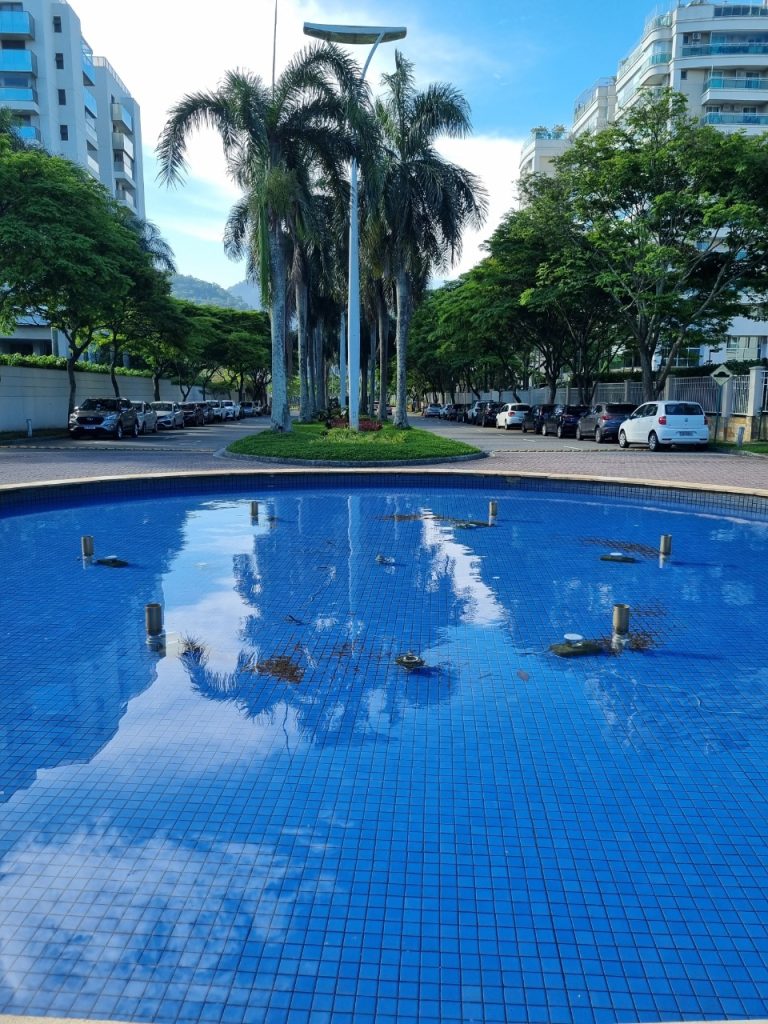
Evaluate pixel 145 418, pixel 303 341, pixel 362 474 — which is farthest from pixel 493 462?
pixel 145 418

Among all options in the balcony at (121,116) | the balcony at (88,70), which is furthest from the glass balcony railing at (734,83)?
the balcony at (121,116)

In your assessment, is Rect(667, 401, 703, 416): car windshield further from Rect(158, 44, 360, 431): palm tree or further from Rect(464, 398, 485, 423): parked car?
Rect(464, 398, 485, 423): parked car

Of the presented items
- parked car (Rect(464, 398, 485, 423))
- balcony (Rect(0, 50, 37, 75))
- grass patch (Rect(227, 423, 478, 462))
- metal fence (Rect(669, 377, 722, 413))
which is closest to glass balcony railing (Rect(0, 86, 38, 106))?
balcony (Rect(0, 50, 37, 75))

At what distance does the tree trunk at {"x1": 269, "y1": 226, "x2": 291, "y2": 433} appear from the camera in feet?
76.9

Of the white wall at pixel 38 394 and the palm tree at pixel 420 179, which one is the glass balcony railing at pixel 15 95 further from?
the palm tree at pixel 420 179

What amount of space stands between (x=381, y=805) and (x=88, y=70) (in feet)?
238

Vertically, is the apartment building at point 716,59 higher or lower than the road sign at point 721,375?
higher

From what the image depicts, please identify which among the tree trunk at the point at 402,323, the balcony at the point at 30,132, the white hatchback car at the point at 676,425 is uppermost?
the balcony at the point at 30,132

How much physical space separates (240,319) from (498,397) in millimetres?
22587

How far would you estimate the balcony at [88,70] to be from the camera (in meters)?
60.7

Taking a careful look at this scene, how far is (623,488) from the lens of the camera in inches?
616

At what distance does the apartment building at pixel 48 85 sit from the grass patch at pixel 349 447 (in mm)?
31081

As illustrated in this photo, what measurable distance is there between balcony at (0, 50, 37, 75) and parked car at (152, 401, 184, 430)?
30.1m

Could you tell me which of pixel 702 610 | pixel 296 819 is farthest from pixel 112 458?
pixel 296 819
